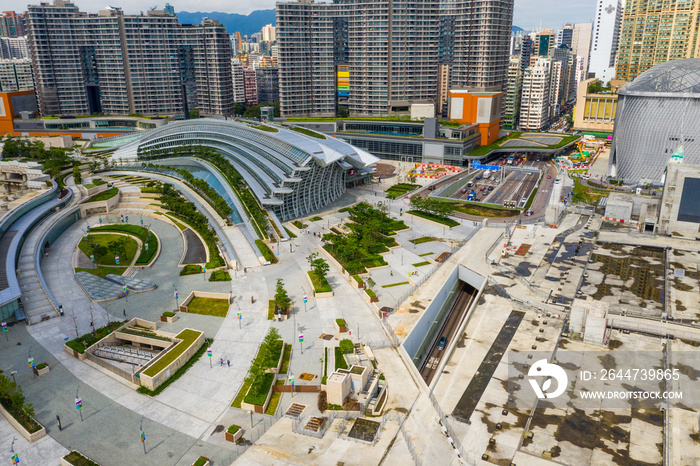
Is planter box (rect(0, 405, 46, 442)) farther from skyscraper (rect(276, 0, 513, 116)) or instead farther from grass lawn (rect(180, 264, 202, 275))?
skyscraper (rect(276, 0, 513, 116))

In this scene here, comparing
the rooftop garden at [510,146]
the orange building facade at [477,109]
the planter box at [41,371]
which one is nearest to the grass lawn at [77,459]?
the planter box at [41,371]

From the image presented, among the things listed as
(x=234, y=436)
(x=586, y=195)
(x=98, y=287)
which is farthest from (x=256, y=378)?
(x=586, y=195)

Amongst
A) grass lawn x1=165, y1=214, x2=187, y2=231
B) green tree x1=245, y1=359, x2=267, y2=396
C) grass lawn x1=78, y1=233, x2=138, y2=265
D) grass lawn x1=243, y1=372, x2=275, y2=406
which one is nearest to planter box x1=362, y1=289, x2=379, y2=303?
grass lawn x1=243, y1=372, x2=275, y2=406

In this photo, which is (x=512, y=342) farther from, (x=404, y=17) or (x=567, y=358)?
(x=404, y=17)

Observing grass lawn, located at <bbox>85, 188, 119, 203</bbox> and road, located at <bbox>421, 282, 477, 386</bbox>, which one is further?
grass lawn, located at <bbox>85, 188, 119, 203</bbox>

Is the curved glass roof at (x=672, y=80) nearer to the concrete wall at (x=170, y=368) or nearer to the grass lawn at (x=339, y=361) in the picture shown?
the grass lawn at (x=339, y=361)

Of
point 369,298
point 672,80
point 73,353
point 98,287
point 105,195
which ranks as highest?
point 672,80

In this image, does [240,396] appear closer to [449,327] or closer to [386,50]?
[449,327]
